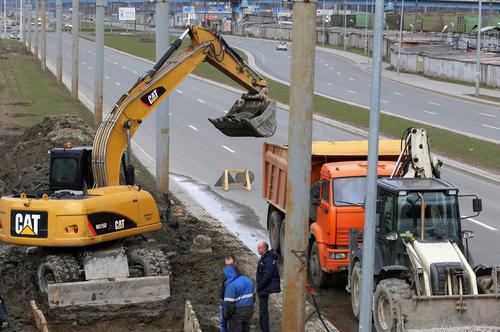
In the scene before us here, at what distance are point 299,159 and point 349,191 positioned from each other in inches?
205

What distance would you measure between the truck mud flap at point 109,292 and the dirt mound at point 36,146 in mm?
8184

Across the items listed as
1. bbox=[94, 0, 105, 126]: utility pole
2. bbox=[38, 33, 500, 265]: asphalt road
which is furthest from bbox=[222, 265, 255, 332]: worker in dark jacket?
bbox=[94, 0, 105, 126]: utility pole

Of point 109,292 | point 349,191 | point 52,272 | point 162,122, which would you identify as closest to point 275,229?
point 349,191

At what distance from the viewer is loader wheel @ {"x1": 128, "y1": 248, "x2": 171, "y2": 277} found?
17.3 meters

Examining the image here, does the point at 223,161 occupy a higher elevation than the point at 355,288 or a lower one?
lower

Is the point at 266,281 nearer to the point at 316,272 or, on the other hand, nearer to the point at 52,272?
the point at 316,272

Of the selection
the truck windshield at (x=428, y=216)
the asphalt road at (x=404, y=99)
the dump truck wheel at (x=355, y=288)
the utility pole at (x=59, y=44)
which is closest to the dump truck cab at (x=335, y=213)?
the dump truck wheel at (x=355, y=288)

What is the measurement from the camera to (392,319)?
1377 cm

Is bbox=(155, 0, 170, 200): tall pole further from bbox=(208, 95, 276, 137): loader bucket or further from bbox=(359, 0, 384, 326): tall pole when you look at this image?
bbox=(359, 0, 384, 326): tall pole

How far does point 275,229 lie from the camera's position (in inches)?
833

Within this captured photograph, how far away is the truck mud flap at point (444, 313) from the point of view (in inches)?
533

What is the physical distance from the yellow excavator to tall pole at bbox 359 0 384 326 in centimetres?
566

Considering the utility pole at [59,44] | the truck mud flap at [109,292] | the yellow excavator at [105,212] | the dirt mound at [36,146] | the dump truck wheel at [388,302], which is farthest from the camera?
the utility pole at [59,44]

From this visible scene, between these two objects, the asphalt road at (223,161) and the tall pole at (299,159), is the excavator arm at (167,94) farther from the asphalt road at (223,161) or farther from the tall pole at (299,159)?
the tall pole at (299,159)
